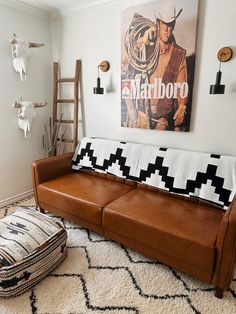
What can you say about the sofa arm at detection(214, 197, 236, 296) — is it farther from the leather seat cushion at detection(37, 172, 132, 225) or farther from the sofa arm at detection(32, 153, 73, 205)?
the sofa arm at detection(32, 153, 73, 205)

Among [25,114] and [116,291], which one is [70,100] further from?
[116,291]

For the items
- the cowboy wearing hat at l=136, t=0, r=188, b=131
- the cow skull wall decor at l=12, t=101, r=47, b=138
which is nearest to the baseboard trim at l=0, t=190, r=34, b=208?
the cow skull wall decor at l=12, t=101, r=47, b=138

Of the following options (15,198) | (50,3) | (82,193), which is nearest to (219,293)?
(82,193)

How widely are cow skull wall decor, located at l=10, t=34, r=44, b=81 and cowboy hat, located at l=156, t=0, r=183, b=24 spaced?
4.37 feet

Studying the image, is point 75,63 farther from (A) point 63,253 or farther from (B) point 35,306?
(B) point 35,306

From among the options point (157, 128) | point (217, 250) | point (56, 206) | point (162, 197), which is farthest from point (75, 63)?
point (217, 250)

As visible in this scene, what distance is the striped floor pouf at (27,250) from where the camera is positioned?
1.30m

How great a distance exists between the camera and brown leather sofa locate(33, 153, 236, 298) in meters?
1.26

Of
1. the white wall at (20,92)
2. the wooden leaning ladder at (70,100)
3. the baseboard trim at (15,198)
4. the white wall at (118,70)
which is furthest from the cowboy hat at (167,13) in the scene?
the baseboard trim at (15,198)

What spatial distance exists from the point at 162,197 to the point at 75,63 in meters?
1.85

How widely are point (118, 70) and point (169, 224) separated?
5.31 ft

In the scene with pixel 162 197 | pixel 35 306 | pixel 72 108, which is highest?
pixel 72 108

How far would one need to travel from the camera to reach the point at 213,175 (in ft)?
5.57

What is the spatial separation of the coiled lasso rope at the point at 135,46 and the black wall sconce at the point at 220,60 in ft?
1.82
